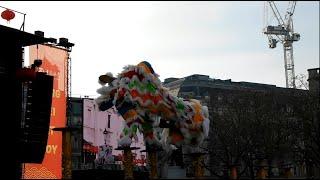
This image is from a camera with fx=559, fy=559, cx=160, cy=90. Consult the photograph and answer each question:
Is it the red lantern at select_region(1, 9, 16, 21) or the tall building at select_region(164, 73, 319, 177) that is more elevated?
the red lantern at select_region(1, 9, 16, 21)

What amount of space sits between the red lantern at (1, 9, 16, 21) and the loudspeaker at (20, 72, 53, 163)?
7.82 ft

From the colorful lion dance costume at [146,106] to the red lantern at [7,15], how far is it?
4933 millimetres

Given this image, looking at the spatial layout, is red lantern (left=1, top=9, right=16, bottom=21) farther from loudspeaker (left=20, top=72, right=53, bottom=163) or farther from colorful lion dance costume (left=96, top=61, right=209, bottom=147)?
colorful lion dance costume (left=96, top=61, right=209, bottom=147)

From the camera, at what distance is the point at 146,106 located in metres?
18.6

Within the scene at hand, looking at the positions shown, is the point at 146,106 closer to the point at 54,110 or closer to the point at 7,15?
the point at 7,15

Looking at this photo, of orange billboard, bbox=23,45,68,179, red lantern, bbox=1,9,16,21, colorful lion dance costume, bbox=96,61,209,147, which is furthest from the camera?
orange billboard, bbox=23,45,68,179

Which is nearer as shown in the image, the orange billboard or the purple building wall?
the orange billboard

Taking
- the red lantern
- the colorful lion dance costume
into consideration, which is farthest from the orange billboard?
the colorful lion dance costume

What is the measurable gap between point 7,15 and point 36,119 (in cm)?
416

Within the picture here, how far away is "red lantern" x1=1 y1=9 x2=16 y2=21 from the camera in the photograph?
2138cm

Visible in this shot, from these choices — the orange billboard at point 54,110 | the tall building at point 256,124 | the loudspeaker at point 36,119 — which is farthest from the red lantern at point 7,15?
the tall building at point 256,124

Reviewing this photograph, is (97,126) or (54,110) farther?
(97,126)

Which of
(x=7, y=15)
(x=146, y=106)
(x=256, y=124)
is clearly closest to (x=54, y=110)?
(x=7, y=15)

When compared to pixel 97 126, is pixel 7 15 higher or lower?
higher
